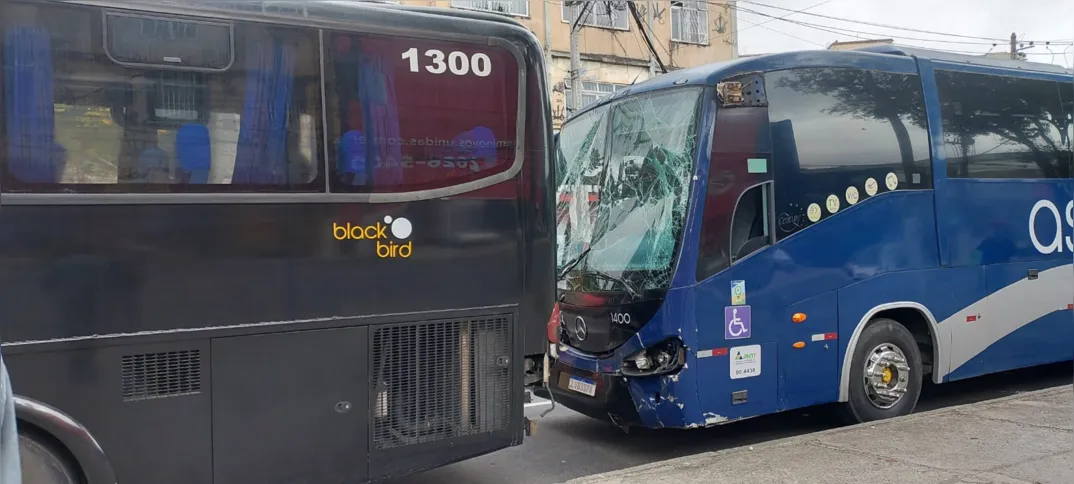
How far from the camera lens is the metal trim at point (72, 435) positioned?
4.04 metres

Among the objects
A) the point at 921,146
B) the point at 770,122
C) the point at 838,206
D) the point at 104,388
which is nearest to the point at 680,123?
the point at 770,122

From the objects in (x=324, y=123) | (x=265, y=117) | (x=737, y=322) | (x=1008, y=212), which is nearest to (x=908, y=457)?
(x=737, y=322)

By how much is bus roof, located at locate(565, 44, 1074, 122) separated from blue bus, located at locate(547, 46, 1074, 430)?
24 millimetres

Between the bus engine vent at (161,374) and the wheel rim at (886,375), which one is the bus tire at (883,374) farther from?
the bus engine vent at (161,374)

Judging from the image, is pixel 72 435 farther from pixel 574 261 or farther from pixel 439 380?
pixel 574 261

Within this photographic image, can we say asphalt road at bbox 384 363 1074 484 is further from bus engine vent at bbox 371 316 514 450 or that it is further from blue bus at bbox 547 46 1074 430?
bus engine vent at bbox 371 316 514 450

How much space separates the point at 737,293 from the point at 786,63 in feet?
6.50

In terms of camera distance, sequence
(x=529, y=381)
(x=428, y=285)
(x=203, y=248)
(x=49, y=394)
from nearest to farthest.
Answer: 1. (x=49, y=394)
2. (x=203, y=248)
3. (x=428, y=285)
4. (x=529, y=381)

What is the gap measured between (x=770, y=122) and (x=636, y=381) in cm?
232

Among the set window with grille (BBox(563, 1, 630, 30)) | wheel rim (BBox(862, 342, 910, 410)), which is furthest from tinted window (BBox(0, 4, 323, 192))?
window with grille (BBox(563, 1, 630, 30))

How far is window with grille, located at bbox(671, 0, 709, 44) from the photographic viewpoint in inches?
996

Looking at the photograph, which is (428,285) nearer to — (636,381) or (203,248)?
(203,248)

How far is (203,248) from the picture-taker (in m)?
4.41

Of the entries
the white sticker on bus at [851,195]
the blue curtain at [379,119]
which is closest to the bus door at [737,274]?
the white sticker on bus at [851,195]
